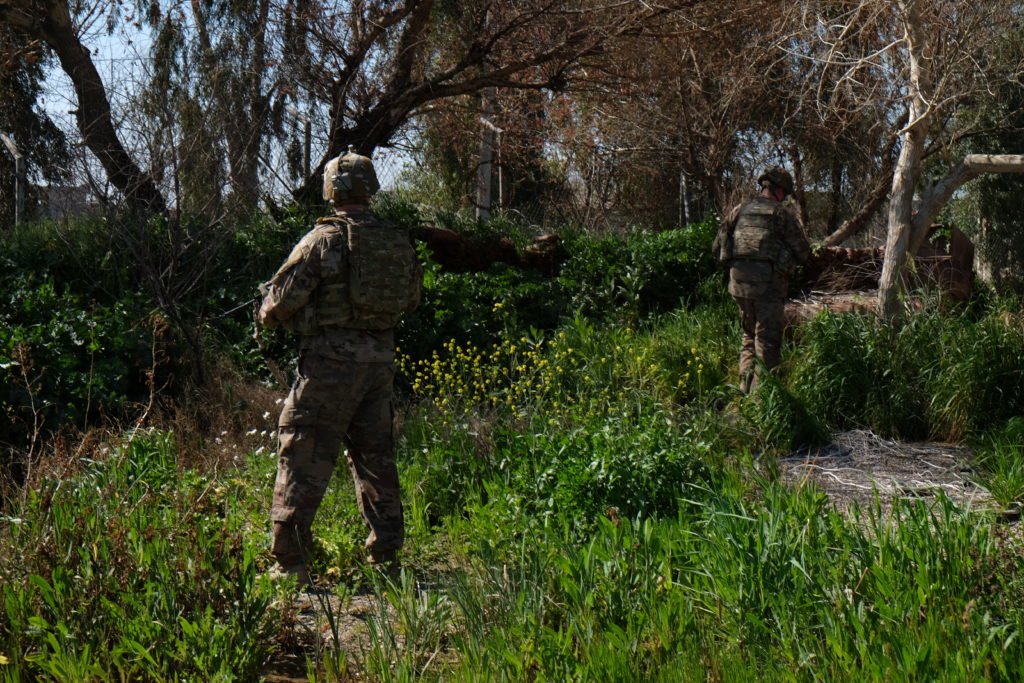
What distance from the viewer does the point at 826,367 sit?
26.5 ft

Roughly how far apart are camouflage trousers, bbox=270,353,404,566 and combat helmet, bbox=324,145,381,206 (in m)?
0.80

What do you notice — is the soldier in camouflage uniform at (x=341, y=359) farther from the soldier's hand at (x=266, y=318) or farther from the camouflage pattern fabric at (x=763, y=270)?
the camouflage pattern fabric at (x=763, y=270)

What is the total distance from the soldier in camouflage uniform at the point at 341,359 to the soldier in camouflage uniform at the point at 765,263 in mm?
4225

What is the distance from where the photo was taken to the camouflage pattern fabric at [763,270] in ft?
28.5

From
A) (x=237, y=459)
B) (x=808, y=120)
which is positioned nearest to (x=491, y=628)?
(x=237, y=459)

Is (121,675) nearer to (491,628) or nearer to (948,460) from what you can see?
(491,628)

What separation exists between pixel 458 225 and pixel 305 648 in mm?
7828

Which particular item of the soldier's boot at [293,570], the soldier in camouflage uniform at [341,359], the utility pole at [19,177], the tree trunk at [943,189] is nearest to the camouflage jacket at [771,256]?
the tree trunk at [943,189]

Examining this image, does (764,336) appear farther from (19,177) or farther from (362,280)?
(19,177)

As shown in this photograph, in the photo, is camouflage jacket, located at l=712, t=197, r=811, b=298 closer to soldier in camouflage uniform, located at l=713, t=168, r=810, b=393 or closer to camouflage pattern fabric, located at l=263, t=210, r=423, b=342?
soldier in camouflage uniform, located at l=713, t=168, r=810, b=393

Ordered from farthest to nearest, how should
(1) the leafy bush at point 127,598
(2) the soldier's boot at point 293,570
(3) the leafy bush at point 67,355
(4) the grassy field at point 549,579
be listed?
(3) the leafy bush at point 67,355, (2) the soldier's boot at point 293,570, (1) the leafy bush at point 127,598, (4) the grassy field at point 549,579

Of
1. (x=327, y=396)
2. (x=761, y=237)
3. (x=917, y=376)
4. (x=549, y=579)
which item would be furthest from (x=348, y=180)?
(x=917, y=376)

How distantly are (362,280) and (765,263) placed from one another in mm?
4667

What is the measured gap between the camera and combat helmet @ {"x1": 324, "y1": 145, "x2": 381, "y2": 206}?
16.9 feet
